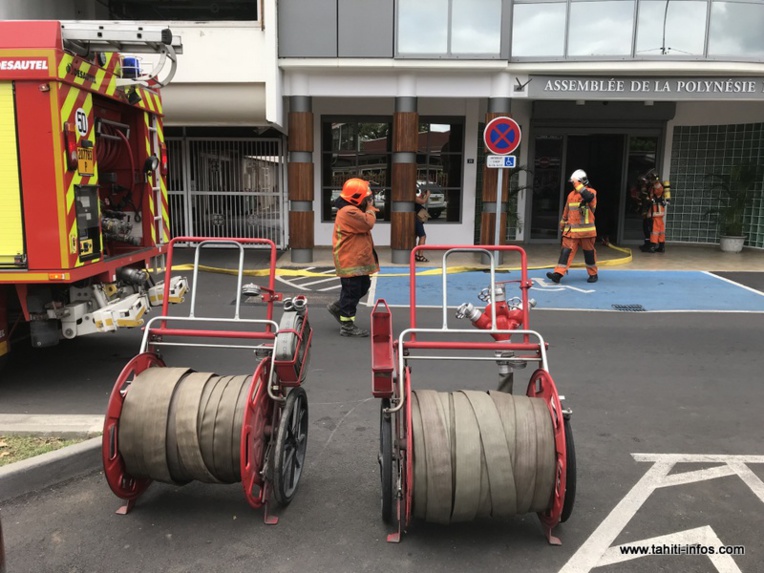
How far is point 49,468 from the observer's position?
158 inches

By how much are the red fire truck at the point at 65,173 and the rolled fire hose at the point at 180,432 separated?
2.09 m

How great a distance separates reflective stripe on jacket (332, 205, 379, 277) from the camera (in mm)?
7426

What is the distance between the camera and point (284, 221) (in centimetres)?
1516

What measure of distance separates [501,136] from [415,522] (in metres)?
7.48

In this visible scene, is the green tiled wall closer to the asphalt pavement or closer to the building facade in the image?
the building facade

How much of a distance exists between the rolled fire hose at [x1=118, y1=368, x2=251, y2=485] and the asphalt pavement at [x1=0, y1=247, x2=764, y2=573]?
36 cm

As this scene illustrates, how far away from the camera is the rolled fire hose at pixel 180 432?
345 centimetres

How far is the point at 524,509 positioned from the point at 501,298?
1.68m

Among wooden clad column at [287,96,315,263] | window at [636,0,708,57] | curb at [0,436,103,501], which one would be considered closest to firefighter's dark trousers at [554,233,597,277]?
window at [636,0,708,57]

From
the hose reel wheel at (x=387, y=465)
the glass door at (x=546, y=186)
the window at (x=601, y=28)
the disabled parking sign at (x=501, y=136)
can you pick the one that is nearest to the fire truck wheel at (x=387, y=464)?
the hose reel wheel at (x=387, y=465)

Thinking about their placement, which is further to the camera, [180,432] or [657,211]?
[657,211]

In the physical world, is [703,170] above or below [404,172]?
above

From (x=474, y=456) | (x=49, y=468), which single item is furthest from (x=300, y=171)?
(x=474, y=456)

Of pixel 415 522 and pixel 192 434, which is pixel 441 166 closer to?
pixel 415 522
